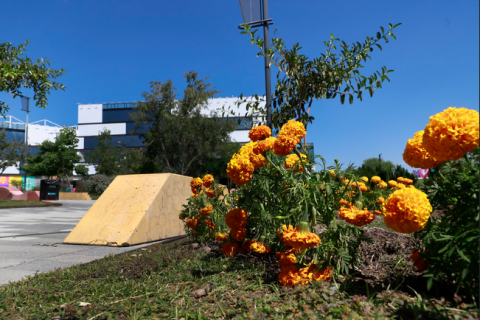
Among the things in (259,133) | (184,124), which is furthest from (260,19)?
(184,124)

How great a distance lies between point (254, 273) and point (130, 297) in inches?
36.3

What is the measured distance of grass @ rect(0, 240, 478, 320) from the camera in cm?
178

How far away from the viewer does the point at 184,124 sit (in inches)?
1077

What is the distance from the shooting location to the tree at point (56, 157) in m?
33.6

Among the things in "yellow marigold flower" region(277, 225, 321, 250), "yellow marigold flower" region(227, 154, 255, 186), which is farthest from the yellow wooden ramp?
"yellow marigold flower" region(277, 225, 321, 250)

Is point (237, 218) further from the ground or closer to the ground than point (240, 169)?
closer to the ground

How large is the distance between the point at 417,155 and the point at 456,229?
20.5 inches

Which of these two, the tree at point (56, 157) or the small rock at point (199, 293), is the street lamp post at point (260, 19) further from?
the tree at point (56, 157)

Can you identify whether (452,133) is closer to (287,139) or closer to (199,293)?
(287,139)

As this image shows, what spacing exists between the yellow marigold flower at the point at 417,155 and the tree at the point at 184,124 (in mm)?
25370

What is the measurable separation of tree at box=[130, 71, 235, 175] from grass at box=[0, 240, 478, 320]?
80.1 ft

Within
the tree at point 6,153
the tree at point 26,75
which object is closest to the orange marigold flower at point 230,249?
the tree at point 26,75

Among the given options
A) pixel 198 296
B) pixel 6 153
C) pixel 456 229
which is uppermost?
pixel 6 153

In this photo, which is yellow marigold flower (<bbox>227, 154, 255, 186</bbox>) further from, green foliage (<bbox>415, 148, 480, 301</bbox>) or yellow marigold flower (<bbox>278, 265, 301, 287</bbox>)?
green foliage (<bbox>415, 148, 480, 301</bbox>)
